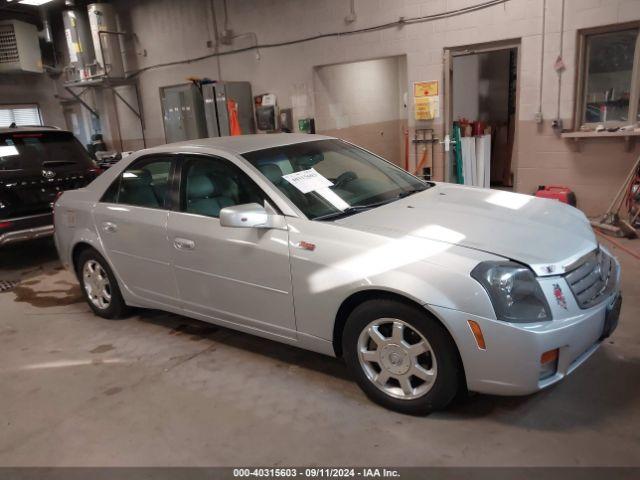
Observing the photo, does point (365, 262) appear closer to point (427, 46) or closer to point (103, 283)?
point (103, 283)

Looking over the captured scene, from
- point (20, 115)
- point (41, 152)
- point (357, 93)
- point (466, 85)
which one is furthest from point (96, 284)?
point (20, 115)

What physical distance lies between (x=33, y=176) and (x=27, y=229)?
596mm

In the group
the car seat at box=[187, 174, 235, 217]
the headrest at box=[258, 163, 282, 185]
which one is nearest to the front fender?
the headrest at box=[258, 163, 282, 185]

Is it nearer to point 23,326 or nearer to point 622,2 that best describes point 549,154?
point 622,2

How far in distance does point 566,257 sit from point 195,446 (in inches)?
76.3

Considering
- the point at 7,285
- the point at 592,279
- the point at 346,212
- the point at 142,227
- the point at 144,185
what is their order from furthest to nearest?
the point at 7,285 < the point at 144,185 < the point at 142,227 < the point at 346,212 < the point at 592,279

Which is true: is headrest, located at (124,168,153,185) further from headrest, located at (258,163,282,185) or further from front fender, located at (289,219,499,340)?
front fender, located at (289,219,499,340)

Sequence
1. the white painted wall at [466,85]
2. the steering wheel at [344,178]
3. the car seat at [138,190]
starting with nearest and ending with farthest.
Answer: the steering wheel at [344,178] < the car seat at [138,190] < the white painted wall at [466,85]

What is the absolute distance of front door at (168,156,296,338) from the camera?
2.70 meters

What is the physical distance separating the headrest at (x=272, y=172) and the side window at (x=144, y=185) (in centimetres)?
75

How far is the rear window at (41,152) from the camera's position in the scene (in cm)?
539

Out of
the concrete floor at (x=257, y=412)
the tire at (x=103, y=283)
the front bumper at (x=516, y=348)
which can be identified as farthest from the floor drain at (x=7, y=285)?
the front bumper at (x=516, y=348)

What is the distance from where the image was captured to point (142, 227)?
3324 millimetres

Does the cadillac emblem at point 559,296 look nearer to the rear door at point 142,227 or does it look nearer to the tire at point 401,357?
the tire at point 401,357
